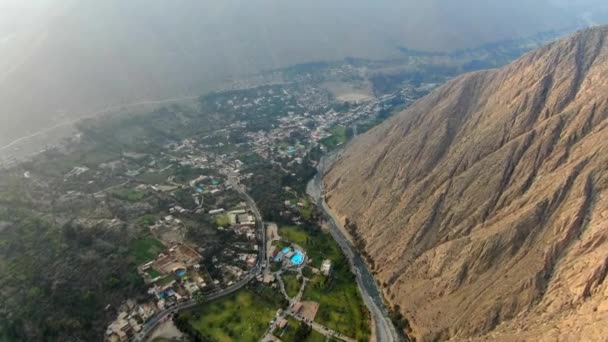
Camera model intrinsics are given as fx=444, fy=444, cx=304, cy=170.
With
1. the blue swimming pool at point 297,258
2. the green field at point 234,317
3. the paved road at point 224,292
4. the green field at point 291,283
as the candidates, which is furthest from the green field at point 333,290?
the green field at point 234,317

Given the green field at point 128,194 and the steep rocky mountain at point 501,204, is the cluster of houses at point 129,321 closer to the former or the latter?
the green field at point 128,194

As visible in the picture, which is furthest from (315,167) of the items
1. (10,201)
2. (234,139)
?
(10,201)

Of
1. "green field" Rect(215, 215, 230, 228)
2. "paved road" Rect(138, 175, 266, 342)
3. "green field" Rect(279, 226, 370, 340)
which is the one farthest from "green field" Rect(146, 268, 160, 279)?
"green field" Rect(279, 226, 370, 340)

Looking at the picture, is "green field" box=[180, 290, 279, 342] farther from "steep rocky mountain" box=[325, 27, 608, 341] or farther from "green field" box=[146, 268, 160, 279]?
"steep rocky mountain" box=[325, 27, 608, 341]

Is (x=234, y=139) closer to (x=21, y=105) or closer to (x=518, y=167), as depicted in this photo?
(x=21, y=105)

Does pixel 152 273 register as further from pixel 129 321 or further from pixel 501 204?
pixel 501 204

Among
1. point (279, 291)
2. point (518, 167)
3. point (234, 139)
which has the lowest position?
point (234, 139)
